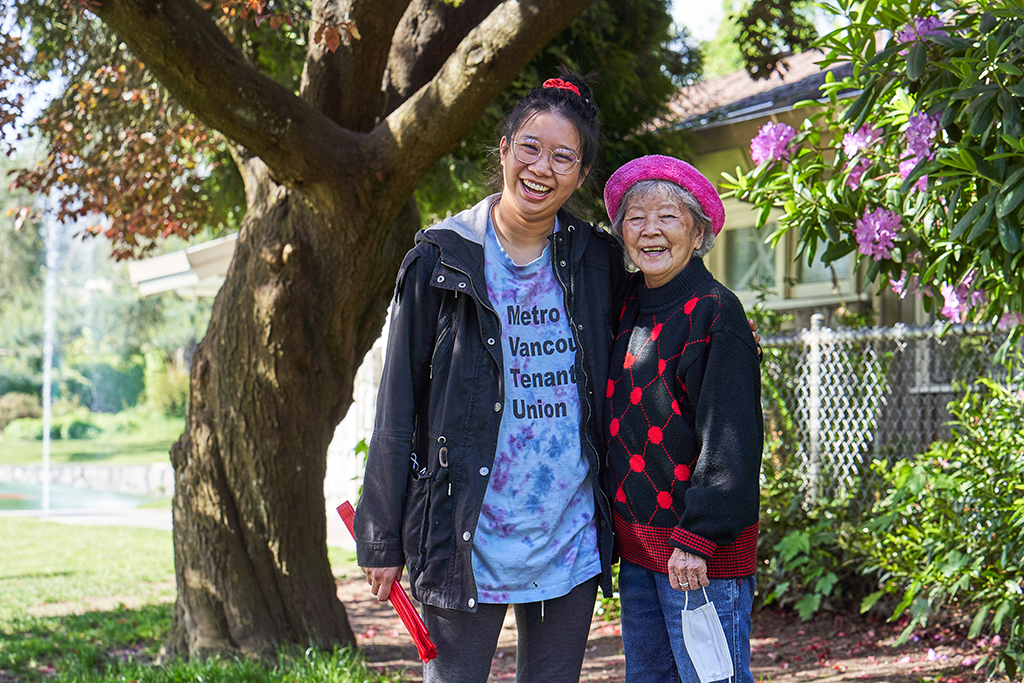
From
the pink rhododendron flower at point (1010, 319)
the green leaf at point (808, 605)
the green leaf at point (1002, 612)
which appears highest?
the pink rhododendron flower at point (1010, 319)

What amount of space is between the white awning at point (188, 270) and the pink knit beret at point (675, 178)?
847 cm

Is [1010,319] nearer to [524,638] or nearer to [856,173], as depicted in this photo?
[856,173]

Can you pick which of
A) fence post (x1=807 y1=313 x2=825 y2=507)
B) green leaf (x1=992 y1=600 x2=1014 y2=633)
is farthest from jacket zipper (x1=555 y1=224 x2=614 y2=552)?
fence post (x1=807 y1=313 x2=825 y2=507)

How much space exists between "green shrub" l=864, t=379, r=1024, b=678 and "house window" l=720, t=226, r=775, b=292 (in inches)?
147

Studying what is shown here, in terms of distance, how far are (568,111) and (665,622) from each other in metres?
1.32

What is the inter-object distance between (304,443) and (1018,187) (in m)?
3.11

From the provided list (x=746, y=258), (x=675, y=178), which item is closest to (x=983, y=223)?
(x=675, y=178)

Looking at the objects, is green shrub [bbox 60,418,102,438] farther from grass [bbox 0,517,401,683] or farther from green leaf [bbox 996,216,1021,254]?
green leaf [bbox 996,216,1021,254]

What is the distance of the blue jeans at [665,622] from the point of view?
2.27 metres

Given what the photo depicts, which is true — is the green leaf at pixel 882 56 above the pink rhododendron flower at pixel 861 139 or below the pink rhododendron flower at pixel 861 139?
above

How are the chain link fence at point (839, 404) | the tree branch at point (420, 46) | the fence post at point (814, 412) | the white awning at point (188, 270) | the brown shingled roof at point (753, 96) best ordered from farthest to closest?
1. the white awning at point (188, 270)
2. the brown shingled roof at point (753, 96)
3. the fence post at point (814, 412)
4. the chain link fence at point (839, 404)
5. the tree branch at point (420, 46)

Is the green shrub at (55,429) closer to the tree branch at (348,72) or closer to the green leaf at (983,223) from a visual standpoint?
the tree branch at (348,72)

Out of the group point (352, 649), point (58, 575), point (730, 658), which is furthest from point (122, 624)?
point (730, 658)

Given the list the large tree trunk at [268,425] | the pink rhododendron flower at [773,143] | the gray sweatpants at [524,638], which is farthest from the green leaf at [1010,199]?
the large tree trunk at [268,425]
